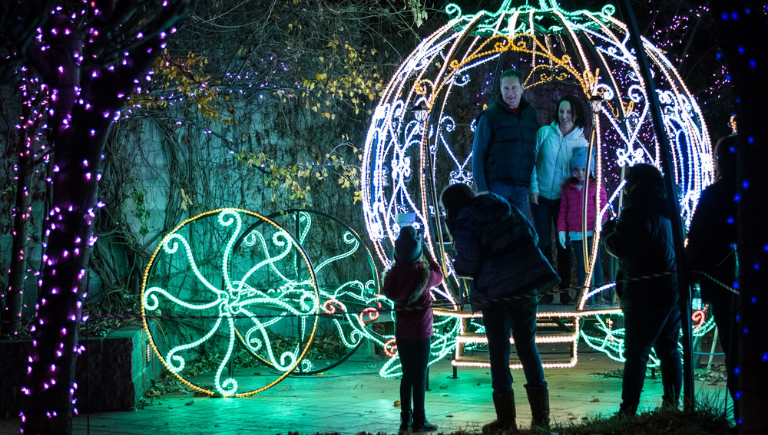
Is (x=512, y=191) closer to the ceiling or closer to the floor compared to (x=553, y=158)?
closer to the floor

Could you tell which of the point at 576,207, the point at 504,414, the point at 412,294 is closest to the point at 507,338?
the point at 504,414

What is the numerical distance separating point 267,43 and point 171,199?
231cm

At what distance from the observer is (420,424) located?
18.8ft

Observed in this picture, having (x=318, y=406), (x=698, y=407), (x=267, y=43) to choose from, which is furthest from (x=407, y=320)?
(x=267, y=43)

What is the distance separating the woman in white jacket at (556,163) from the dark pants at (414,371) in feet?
7.76

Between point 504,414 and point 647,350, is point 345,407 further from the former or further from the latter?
point 647,350

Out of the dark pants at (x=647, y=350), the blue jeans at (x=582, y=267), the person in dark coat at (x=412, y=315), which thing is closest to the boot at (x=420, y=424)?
the person in dark coat at (x=412, y=315)

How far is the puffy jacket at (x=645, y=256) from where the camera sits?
5.23 metres

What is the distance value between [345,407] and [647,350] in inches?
104

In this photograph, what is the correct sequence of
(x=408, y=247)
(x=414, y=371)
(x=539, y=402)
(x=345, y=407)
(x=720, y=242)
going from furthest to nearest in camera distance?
1. (x=345, y=407)
2. (x=408, y=247)
3. (x=414, y=371)
4. (x=539, y=402)
5. (x=720, y=242)

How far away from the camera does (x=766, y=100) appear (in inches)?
124

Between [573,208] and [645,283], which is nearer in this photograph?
[645,283]

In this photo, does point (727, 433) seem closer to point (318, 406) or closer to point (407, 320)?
point (407, 320)

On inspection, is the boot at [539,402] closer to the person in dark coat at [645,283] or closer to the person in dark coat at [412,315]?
the person in dark coat at [645,283]
